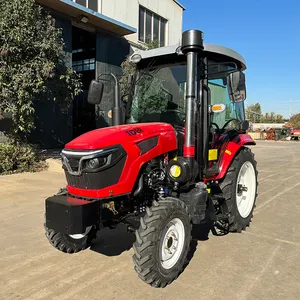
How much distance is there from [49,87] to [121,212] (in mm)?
7891

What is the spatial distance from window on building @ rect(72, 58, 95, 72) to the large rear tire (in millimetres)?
15136

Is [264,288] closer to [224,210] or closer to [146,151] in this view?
[224,210]

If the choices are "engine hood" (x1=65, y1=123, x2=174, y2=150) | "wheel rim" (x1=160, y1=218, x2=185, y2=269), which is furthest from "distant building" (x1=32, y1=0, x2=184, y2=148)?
"wheel rim" (x1=160, y1=218, x2=185, y2=269)

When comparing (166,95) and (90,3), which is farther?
(90,3)

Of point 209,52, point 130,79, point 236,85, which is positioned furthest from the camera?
point 130,79

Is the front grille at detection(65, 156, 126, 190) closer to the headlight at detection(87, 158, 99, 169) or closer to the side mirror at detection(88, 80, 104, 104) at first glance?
the headlight at detection(87, 158, 99, 169)

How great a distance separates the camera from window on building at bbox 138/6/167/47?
18094 millimetres

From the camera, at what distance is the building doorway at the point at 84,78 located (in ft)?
58.4

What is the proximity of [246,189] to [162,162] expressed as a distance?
203cm

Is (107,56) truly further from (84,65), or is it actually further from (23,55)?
(23,55)

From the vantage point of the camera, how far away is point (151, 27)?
18828 mm

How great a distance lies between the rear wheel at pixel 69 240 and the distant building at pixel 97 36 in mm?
7274

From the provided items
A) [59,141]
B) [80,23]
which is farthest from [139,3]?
[59,141]

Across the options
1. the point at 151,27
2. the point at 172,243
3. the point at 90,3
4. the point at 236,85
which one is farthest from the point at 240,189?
the point at 151,27
